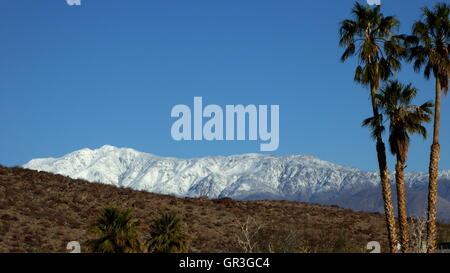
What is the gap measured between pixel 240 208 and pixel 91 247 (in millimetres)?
36859

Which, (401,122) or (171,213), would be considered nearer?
(401,122)

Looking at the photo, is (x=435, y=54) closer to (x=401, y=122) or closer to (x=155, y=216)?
(x=401, y=122)

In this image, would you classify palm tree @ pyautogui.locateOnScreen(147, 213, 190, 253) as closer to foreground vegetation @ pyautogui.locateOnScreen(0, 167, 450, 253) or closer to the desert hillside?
foreground vegetation @ pyautogui.locateOnScreen(0, 167, 450, 253)

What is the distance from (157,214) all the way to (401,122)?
1208 inches

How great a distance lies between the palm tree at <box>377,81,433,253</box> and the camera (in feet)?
113

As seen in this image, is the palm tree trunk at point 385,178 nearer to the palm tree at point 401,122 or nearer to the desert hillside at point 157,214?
the palm tree at point 401,122

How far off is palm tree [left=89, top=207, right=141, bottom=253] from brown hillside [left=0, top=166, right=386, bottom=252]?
15.0 metres

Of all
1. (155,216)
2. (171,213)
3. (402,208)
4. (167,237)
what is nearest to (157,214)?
(155,216)

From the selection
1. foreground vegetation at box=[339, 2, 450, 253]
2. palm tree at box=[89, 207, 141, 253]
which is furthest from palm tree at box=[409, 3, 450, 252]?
palm tree at box=[89, 207, 141, 253]

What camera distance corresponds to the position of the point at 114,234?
102ft

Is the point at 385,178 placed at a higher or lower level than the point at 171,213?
higher
